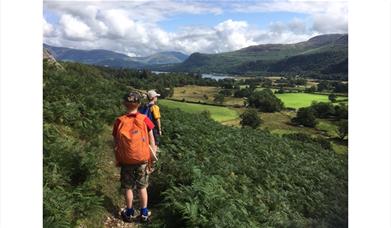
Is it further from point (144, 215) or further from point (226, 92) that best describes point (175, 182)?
point (226, 92)

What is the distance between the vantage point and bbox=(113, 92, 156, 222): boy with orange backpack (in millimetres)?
6789

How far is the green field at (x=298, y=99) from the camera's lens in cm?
6531

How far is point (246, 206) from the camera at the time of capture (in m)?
8.35

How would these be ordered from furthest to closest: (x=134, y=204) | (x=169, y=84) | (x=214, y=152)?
1. (x=169, y=84)
2. (x=214, y=152)
3. (x=134, y=204)

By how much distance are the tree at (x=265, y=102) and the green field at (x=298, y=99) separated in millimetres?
1089

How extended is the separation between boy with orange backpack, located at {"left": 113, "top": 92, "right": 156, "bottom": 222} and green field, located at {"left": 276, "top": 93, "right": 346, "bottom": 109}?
194 ft

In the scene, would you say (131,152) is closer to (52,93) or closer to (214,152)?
(214,152)

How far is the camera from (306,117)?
60750 mm

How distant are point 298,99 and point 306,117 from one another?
24.6 feet

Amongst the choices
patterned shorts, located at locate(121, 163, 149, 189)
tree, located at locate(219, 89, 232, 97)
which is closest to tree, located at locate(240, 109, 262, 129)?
tree, located at locate(219, 89, 232, 97)

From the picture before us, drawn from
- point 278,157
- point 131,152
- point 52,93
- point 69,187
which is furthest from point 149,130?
point 278,157

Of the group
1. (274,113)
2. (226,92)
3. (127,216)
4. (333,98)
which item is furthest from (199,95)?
(127,216)

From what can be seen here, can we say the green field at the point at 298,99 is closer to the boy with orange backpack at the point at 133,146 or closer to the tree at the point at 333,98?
the tree at the point at 333,98
